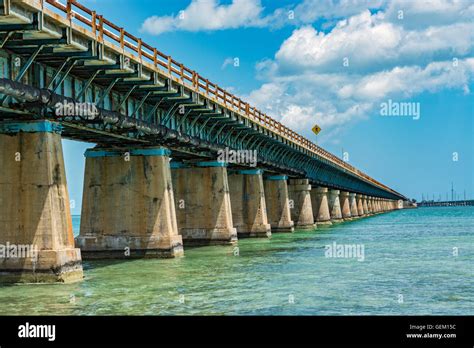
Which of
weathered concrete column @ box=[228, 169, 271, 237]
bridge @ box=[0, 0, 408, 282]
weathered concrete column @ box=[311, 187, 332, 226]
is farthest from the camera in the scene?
weathered concrete column @ box=[311, 187, 332, 226]

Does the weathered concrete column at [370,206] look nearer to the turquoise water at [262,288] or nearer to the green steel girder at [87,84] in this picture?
the turquoise water at [262,288]

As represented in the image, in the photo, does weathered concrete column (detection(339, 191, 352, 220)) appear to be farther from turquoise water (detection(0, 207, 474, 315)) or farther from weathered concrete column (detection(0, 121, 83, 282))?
weathered concrete column (detection(0, 121, 83, 282))

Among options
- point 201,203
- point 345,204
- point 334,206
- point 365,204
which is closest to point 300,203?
point 334,206

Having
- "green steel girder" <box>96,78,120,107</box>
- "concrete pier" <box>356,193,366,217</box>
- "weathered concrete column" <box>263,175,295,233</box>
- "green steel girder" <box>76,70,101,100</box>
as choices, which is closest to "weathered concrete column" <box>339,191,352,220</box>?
"concrete pier" <box>356,193,366,217</box>

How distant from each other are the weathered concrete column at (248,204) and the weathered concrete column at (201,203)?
10186 mm

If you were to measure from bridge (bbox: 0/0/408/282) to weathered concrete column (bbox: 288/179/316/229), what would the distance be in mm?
10922

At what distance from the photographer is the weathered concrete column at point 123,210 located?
121 ft

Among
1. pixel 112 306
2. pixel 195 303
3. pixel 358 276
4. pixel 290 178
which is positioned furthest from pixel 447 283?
pixel 290 178

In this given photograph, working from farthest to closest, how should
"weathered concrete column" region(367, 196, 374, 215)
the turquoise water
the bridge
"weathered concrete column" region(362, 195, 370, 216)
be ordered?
"weathered concrete column" region(367, 196, 374, 215)
"weathered concrete column" region(362, 195, 370, 216)
the bridge
the turquoise water

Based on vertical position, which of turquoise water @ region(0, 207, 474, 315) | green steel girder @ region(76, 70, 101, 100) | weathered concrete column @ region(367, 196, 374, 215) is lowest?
turquoise water @ region(0, 207, 474, 315)

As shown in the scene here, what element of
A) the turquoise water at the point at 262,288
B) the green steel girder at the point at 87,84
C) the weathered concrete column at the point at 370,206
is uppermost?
the green steel girder at the point at 87,84

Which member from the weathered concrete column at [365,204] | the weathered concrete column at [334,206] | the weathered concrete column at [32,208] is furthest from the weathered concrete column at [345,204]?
the weathered concrete column at [32,208]

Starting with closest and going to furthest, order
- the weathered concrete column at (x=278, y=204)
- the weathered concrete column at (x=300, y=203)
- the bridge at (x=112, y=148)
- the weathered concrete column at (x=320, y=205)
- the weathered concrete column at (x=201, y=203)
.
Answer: the bridge at (x=112, y=148)
the weathered concrete column at (x=201, y=203)
the weathered concrete column at (x=278, y=204)
the weathered concrete column at (x=300, y=203)
the weathered concrete column at (x=320, y=205)

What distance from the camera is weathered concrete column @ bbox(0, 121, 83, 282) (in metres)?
25.1
